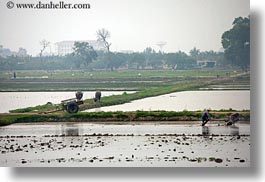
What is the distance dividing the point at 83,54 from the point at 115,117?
3.25 feet

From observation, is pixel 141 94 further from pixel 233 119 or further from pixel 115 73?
pixel 233 119

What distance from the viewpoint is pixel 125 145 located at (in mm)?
9031

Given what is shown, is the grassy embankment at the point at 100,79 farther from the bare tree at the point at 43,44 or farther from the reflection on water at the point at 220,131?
the reflection on water at the point at 220,131

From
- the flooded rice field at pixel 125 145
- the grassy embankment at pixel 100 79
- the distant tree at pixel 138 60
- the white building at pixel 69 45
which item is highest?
the white building at pixel 69 45

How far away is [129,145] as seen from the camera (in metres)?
9.04

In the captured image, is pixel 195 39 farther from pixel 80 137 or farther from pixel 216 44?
pixel 80 137

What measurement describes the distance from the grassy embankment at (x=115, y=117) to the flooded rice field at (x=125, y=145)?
0.07 m

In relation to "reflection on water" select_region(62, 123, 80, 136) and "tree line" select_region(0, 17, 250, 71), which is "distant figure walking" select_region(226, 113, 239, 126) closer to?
"tree line" select_region(0, 17, 250, 71)

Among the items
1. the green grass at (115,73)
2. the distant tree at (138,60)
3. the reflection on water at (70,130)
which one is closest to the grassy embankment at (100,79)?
the green grass at (115,73)

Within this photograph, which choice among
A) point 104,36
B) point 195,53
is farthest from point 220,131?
point 104,36

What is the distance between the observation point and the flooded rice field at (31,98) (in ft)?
30.0

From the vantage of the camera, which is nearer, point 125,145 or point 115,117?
point 125,145

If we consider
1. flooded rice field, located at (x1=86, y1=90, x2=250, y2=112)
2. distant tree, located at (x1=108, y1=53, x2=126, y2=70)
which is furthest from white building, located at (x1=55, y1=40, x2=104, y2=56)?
flooded rice field, located at (x1=86, y1=90, x2=250, y2=112)

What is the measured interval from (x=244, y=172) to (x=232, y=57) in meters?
1.57
